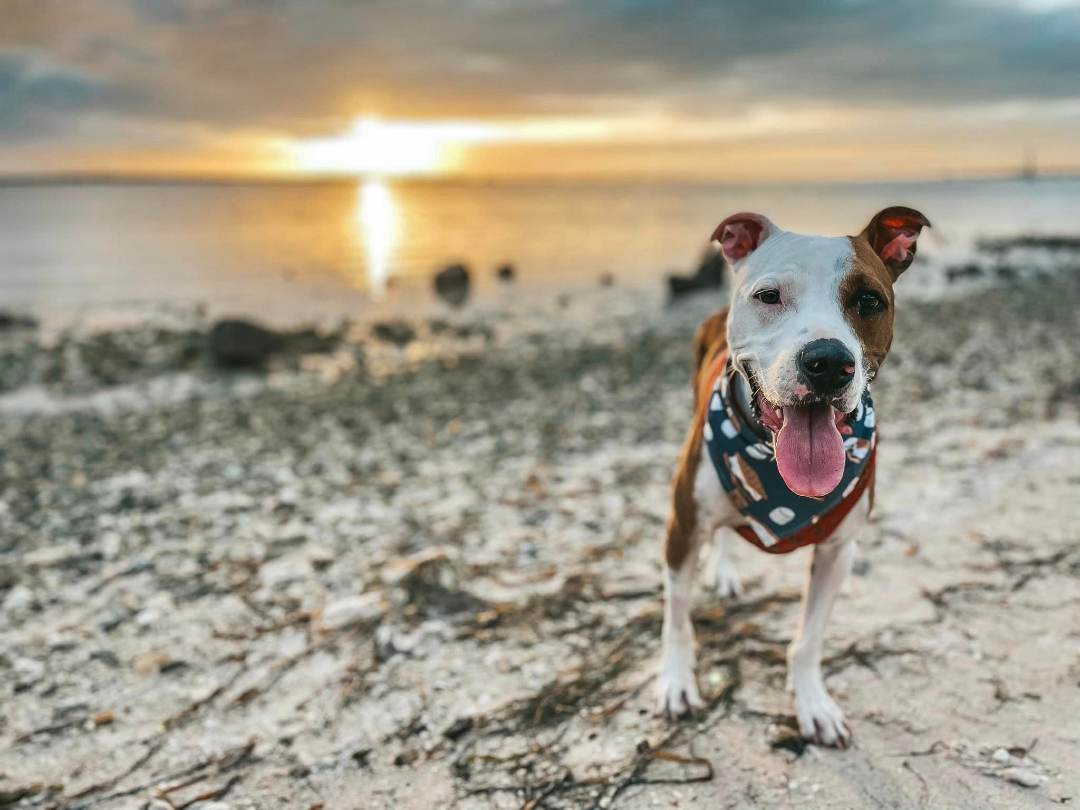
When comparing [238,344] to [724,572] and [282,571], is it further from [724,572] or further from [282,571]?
[724,572]

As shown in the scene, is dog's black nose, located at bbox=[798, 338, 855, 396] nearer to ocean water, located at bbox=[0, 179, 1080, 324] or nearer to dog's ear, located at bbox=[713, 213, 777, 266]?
dog's ear, located at bbox=[713, 213, 777, 266]

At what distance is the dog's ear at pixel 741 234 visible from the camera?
3.27 meters

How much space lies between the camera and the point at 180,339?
15617 mm

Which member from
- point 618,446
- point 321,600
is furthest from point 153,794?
point 618,446

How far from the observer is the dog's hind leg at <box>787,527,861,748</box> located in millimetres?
3562

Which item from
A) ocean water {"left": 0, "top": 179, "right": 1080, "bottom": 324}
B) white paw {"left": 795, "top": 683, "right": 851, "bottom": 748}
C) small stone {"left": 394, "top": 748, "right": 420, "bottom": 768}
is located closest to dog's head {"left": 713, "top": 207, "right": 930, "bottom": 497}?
white paw {"left": 795, "top": 683, "right": 851, "bottom": 748}

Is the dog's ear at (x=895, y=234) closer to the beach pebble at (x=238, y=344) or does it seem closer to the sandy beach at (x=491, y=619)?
the sandy beach at (x=491, y=619)

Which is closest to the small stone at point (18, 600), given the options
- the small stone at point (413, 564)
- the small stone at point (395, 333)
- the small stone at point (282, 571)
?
the small stone at point (282, 571)

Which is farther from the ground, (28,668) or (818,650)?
(818,650)

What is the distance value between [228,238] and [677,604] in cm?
4931

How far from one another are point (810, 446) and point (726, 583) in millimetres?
2362

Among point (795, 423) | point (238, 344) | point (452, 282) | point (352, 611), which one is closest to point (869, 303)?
point (795, 423)

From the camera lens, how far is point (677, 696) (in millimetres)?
3838

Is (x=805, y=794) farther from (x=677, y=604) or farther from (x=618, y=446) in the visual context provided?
(x=618, y=446)
